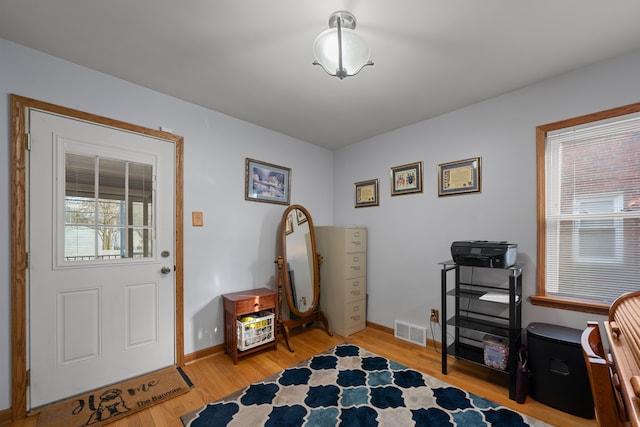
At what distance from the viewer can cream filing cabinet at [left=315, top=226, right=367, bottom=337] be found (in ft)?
10.4

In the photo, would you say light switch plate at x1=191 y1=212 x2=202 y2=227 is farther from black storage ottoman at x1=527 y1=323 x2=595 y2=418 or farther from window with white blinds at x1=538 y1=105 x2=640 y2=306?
window with white blinds at x1=538 y1=105 x2=640 y2=306

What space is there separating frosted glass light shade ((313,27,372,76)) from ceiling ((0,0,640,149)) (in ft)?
0.43

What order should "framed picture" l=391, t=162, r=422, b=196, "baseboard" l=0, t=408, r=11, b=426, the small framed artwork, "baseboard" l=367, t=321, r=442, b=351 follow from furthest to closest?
the small framed artwork, "framed picture" l=391, t=162, r=422, b=196, "baseboard" l=367, t=321, r=442, b=351, "baseboard" l=0, t=408, r=11, b=426

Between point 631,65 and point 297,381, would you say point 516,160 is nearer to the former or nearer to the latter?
point 631,65

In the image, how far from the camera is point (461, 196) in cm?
269

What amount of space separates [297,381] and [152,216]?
5.98ft

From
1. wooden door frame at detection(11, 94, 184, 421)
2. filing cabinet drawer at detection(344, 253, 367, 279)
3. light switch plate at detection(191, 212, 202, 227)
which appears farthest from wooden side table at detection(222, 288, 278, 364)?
wooden door frame at detection(11, 94, 184, 421)

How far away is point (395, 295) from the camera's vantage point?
125 inches

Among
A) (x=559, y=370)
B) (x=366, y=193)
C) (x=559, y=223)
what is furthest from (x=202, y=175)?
(x=559, y=370)

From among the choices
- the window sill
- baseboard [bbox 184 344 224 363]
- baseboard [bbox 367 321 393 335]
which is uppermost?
the window sill

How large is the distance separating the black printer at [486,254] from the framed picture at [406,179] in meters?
0.93

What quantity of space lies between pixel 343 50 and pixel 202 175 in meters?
1.77

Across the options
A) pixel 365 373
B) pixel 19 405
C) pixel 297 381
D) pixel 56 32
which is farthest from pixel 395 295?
pixel 56 32

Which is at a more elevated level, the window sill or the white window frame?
the white window frame
